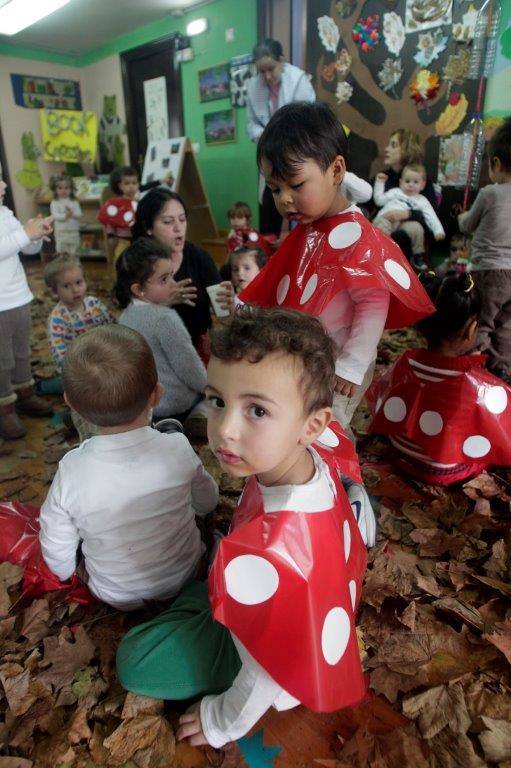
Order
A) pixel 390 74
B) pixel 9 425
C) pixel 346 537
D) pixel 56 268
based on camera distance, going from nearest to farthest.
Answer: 1. pixel 346 537
2. pixel 9 425
3. pixel 56 268
4. pixel 390 74

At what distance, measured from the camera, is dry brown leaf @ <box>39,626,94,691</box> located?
142 centimetres

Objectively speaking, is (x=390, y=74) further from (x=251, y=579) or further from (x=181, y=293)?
(x=251, y=579)

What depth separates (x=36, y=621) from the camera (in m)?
1.59

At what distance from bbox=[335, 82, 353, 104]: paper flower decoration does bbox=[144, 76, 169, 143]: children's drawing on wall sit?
3.54m

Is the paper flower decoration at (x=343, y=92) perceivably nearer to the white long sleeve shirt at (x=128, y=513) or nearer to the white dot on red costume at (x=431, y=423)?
the white dot on red costume at (x=431, y=423)

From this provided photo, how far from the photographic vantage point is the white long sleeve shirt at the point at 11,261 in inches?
95.6

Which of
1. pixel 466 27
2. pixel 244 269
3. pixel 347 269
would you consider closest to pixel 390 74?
pixel 466 27

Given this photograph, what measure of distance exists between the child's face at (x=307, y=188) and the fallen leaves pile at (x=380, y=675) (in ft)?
4.07

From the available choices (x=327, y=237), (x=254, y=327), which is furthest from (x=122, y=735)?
(x=327, y=237)

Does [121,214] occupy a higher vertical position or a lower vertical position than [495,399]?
higher

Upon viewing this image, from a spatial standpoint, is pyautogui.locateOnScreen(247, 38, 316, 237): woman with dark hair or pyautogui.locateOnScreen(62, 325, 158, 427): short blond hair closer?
pyautogui.locateOnScreen(62, 325, 158, 427): short blond hair

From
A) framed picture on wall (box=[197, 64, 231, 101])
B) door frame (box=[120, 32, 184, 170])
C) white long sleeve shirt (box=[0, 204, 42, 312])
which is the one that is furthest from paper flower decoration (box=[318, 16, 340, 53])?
white long sleeve shirt (box=[0, 204, 42, 312])

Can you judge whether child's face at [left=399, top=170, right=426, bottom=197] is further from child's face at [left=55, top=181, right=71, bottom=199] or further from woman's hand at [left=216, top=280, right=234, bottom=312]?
child's face at [left=55, top=181, right=71, bottom=199]

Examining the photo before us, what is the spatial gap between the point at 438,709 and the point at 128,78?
→ 9711mm
